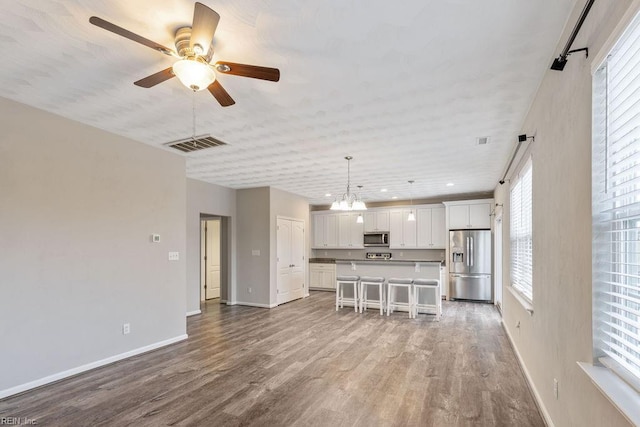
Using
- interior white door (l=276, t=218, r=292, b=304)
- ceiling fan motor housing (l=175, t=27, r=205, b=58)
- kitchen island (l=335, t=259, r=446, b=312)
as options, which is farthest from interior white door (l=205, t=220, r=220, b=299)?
ceiling fan motor housing (l=175, t=27, r=205, b=58)

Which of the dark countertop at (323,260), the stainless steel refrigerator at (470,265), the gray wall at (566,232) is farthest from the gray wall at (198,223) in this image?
Result: the gray wall at (566,232)

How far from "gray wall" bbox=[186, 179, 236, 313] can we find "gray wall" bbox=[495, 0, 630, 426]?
566cm

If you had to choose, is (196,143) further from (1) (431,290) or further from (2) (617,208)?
(1) (431,290)

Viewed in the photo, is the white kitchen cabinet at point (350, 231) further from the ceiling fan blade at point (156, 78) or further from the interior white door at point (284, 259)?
the ceiling fan blade at point (156, 78)

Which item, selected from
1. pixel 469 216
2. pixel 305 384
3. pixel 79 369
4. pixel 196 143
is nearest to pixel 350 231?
pixel 469 216

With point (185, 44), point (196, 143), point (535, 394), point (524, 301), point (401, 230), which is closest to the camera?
point (185, 44)

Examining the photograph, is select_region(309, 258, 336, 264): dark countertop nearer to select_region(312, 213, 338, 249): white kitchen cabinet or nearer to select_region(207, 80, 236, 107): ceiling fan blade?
select_region(312, 213, 338, 249): white kitchen cabinet

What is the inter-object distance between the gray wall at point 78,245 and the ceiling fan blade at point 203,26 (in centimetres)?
253

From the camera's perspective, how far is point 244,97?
297 cm

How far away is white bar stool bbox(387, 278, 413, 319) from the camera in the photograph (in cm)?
616

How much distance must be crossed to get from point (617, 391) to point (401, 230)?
792 cm

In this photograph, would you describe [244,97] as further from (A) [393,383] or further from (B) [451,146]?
(A) [393,383]

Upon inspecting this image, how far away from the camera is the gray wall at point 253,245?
725cm

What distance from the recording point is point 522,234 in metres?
3.84
